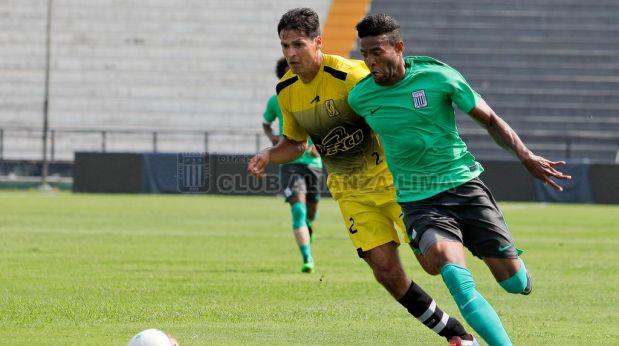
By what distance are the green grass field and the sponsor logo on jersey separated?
1418 mm

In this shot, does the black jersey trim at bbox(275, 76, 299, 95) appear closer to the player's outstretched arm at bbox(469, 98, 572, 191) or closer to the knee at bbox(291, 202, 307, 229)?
the player's outstretched arm at bbox(469, 98, 572, 191)

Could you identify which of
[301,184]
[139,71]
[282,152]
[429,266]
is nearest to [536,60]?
[139,71]

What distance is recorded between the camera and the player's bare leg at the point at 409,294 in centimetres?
767

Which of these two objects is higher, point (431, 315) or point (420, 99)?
point (420, 99)

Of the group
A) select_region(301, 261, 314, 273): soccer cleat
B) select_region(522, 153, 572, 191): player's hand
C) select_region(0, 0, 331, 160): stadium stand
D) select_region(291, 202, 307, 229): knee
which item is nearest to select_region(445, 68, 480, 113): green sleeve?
select_region(522, 153, 572, 191): player's hand

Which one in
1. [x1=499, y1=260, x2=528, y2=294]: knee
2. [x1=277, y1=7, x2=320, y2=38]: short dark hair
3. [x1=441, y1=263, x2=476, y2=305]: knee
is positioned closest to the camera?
[x1=441, y1=263, x2=476, y2=305]: knee

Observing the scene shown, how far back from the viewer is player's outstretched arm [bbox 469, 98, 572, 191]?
22.6 feet

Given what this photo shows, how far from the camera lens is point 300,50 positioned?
26.7 feet

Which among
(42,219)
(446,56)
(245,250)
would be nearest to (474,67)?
(446,56)

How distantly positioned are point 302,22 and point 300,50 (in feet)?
0.68

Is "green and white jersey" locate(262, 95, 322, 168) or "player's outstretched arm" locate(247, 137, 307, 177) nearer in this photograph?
"player's outstretched arm" locate(247, 137, 307, 177)

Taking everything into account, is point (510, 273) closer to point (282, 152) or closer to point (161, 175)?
point (282, 152)

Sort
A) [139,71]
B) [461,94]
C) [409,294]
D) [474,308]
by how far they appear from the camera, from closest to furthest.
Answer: [474,308] → [461,94] → [409,294] → [139,71]

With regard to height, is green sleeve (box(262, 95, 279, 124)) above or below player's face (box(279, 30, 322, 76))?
below
